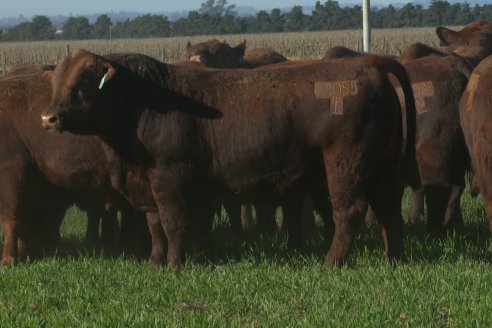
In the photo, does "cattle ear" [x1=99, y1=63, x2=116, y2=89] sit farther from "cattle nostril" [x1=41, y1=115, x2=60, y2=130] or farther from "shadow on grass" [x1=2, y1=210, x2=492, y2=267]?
"shadow on grass" [x1=2, y1=210, x2=492, y2=267]

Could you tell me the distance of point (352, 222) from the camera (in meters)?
10.2

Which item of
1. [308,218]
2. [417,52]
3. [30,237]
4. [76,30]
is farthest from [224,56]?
[76,30]

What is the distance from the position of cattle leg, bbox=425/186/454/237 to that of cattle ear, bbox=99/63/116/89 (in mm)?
3406

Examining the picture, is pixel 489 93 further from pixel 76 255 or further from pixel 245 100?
pixel 76 255

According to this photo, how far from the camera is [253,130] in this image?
10.3 meters

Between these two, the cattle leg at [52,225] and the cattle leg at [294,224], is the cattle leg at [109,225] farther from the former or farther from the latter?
the cattle leg at [294,224]

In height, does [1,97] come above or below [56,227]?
A: above

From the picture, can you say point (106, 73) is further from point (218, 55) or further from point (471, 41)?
point (218, 55)

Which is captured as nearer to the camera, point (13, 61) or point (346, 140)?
point (346, 140)

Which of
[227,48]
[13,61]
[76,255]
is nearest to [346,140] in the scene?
[76,255]

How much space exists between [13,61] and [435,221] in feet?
168

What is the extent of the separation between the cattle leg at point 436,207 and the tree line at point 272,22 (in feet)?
247

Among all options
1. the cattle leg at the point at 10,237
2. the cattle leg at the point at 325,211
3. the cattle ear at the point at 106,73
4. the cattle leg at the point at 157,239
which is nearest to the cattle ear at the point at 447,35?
the cattle leg at the point at 325,211

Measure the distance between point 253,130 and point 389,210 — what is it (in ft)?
4.74
